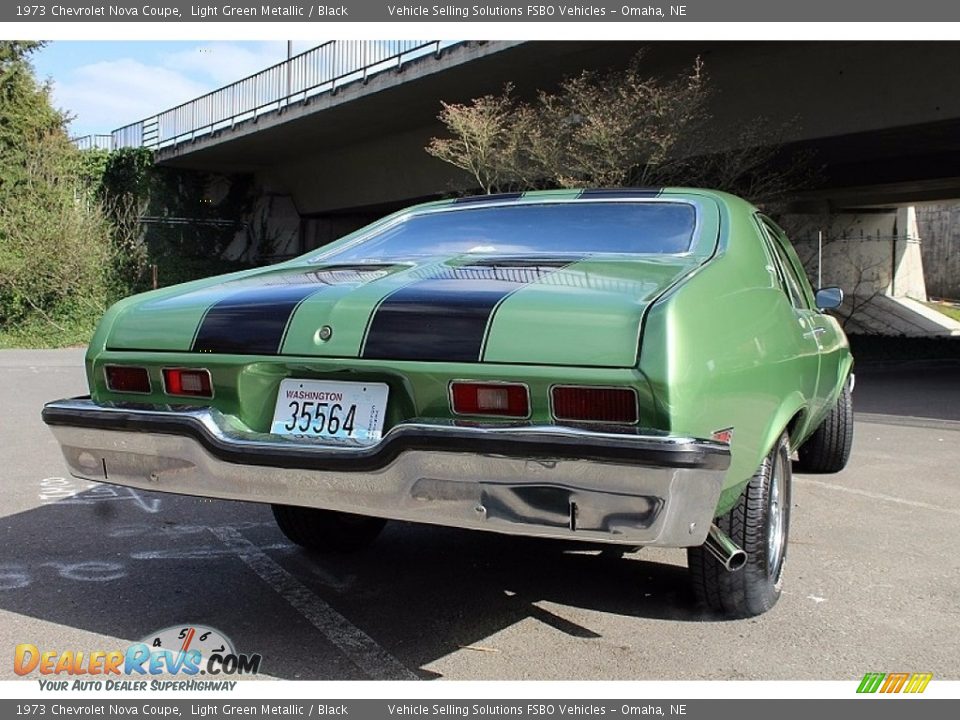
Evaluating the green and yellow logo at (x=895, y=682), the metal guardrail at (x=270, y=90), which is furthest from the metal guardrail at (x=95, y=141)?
the green and yellow logo at (x=895, y=682)

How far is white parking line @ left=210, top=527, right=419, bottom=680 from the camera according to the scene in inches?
107

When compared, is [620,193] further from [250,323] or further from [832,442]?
[832,442]

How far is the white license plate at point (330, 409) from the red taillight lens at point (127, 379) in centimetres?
52

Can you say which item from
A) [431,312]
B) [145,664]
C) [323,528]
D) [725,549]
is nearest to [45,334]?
[323,528]

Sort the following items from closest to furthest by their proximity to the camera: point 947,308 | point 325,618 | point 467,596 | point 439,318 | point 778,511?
point 439,318, point 325,618, point 778,511, point 467,596, point 947,308

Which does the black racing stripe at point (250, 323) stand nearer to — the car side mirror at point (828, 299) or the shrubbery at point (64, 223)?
the car side mirror at point (828, 299)

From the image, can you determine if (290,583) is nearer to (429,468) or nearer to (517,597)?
(517,597)

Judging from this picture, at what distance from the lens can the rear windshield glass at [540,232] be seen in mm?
3270

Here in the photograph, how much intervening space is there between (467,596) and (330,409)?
1.15 meters

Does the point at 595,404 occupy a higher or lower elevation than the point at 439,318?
lower

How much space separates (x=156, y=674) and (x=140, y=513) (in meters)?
2.23

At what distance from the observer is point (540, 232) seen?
3482 millimetres

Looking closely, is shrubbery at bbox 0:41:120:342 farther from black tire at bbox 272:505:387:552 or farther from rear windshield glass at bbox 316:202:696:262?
rear windshield glass at bbox 316:202:696:262

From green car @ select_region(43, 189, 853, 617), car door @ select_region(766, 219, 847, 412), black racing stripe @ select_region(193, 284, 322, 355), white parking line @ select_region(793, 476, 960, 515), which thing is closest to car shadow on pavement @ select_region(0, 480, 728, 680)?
green car @ select_region(43, 189, 853, 617)
